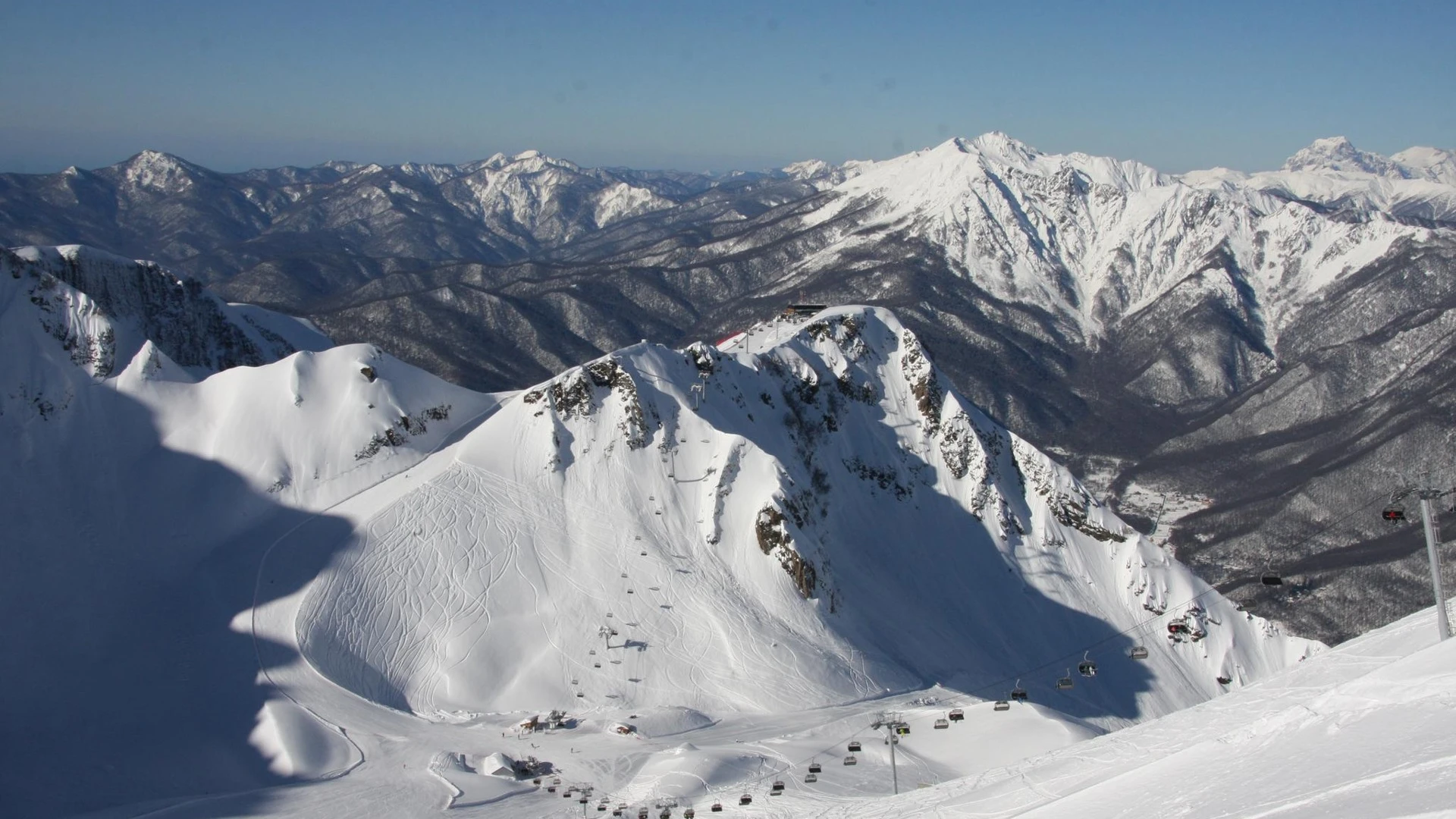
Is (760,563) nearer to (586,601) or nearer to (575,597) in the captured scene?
(586,601)

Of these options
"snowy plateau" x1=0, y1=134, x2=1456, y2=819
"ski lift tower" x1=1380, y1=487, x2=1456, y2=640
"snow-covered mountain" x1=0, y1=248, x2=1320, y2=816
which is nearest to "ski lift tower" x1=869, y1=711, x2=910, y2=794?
"snowy plateau" x1=0, y1=134, x2=1456, y2=819

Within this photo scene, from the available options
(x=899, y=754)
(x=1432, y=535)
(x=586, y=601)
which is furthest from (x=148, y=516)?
(x=1432, y=535)

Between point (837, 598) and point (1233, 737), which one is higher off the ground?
point (1233, 737)

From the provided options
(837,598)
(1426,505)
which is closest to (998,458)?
(837,598)

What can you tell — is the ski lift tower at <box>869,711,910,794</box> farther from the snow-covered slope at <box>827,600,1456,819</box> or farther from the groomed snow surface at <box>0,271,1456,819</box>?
the snow-covered slope at <box>827,600,1456,819</box>

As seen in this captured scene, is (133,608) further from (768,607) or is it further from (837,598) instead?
(837,598)
